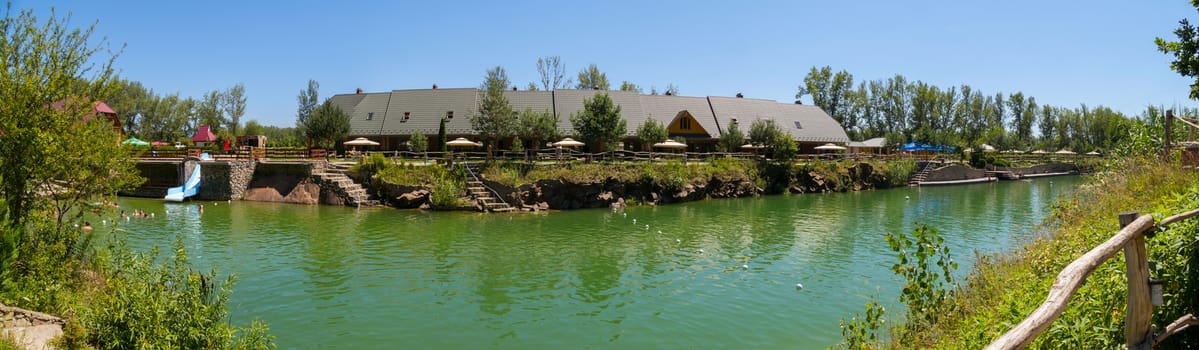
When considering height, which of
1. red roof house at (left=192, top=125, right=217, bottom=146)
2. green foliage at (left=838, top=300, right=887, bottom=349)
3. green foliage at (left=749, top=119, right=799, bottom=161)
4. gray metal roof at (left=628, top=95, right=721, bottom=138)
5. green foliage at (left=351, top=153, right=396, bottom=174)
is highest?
gray metal roof at (left=628, top=95, right=721, bottom=138)

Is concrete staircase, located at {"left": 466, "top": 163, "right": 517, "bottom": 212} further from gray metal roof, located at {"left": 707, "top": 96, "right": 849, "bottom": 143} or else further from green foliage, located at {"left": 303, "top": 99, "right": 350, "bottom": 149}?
gray metal roof, located at {"left": 707, "top": 96, "right": 849, "bottom": 143}

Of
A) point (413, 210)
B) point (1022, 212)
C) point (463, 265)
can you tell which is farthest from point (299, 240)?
point (1022, 212)

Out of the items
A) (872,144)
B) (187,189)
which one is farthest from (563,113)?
(872,144)

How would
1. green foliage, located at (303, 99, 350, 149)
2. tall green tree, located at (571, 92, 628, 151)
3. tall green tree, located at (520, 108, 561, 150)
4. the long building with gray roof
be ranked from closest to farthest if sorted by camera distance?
tall green tree, located at (571, 92, 628, 151) → tall green tree, located at (520, 108, 561, 150) → green foliage, located at (303, 99, 350, 149) → the long building with gray roof

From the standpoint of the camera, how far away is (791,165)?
163ft

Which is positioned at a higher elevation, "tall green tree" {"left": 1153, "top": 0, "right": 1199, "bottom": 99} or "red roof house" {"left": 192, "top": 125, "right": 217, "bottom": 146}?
"red roof house" {"left": 192, "top": 125, "right": 217, "bottom": 146}

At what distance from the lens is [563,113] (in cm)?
5459

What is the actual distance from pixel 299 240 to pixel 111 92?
11246 millimetres

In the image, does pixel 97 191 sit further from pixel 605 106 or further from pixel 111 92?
pixel 605 106

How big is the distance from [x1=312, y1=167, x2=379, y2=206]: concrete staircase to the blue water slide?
761cm

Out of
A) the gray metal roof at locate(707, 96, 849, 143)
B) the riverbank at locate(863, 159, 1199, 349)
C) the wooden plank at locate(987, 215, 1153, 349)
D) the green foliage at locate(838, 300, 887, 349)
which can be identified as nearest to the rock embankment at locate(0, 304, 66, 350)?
the green foliage at locate(838, 300, 887, 349)

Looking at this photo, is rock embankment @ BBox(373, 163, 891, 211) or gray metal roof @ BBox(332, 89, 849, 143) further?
gray metal roof @ BBox(332, 89, 849, 143)

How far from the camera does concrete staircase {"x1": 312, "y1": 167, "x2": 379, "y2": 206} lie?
35.6 m

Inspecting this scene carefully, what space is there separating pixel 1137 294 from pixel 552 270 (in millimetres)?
15623
